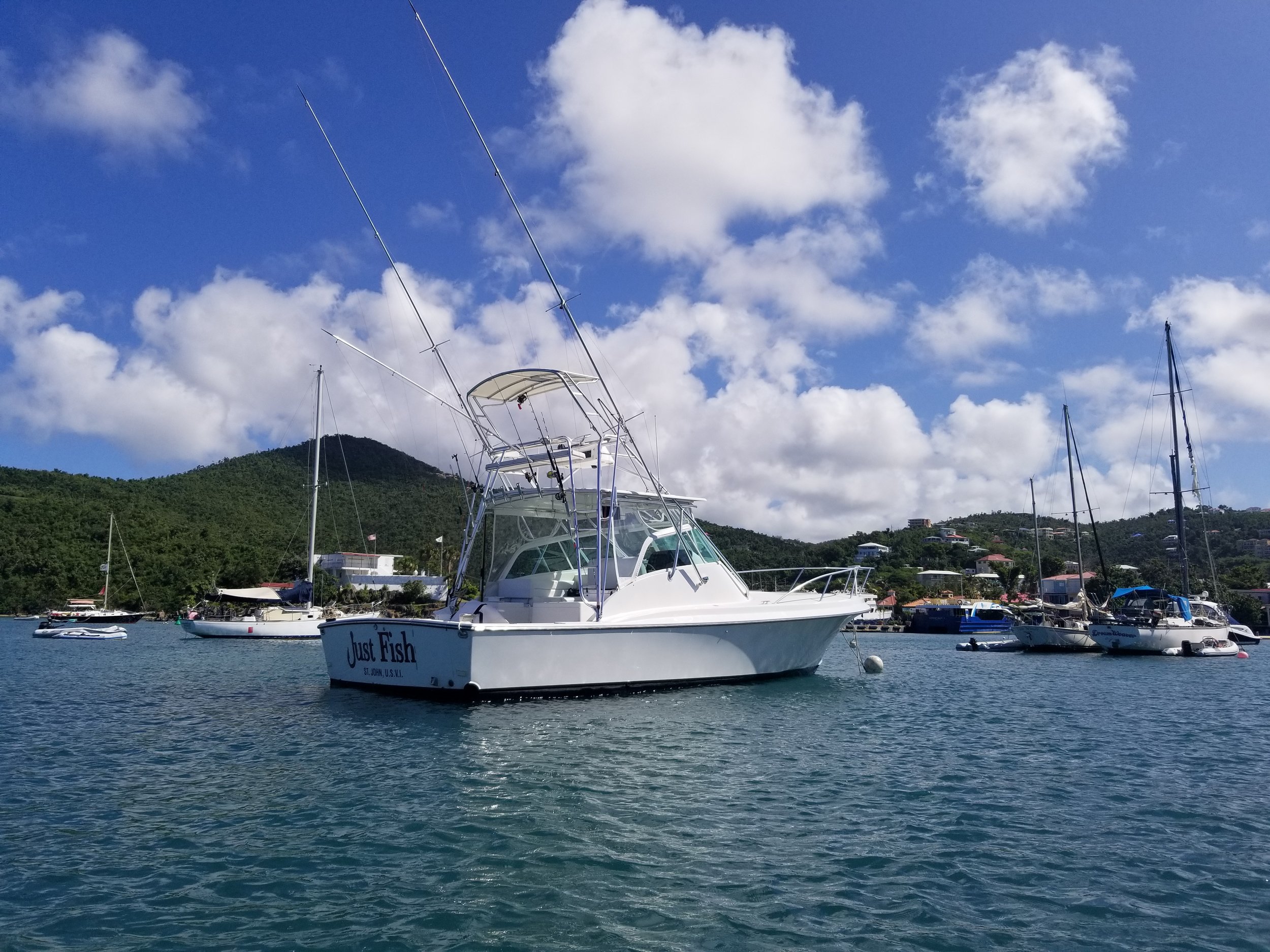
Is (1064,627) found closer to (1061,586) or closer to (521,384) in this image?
(521,384)

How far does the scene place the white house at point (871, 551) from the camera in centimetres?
11750

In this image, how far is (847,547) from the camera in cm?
12562

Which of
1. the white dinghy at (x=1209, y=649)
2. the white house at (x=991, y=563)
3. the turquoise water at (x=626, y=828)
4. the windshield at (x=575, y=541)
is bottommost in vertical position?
the white dinghy at (x=1209, y=649)

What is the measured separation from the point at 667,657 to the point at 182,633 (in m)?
52.4

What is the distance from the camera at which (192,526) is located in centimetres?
9631

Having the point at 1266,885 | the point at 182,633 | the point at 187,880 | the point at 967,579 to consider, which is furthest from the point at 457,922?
the point at 967,579

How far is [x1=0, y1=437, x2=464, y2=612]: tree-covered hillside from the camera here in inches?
3354

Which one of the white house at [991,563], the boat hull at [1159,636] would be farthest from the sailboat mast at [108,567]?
the white house at [991,563]

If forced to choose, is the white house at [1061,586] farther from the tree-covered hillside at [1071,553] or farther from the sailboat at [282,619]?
the sailboat at [282,619]

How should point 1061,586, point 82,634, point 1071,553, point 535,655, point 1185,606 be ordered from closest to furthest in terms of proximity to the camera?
point 535,655, point 1185,606, point 82,634, point 1061,586, point 1071,553

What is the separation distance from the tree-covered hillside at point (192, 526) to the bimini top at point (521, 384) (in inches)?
2171

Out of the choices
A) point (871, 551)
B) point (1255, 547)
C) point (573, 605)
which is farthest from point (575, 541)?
point (871, 551)

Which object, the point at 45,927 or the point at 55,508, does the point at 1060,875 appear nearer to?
the point at 45,927

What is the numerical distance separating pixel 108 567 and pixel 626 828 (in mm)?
81164
